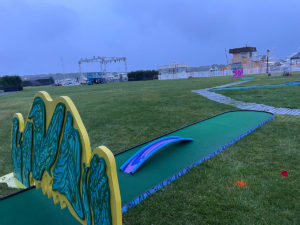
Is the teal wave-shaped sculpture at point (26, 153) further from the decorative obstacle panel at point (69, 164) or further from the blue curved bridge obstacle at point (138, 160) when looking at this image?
the blue curved bridge obstacle at point (138, 160)

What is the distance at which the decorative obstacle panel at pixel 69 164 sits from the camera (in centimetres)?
130

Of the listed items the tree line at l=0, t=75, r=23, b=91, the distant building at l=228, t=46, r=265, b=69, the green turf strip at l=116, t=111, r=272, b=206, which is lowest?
the green turf strip at l=116, t=111, r=272, b=206

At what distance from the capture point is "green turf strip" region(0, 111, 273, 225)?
2115mm

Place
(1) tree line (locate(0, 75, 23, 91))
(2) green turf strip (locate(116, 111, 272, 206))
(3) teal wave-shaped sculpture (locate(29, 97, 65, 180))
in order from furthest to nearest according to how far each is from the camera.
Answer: (1) tree line (locate(0, 75, 23, 91)) → (2) green turf strip (locate(116, 111, 272, 206)) → (3) teal wave-shaped sculpture (locate(29, 97, 65, 180))

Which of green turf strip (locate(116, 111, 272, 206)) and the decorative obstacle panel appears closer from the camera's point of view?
the decorative obstacle panel

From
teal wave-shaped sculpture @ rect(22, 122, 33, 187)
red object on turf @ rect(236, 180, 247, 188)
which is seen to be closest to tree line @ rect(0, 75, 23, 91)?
teal wave-shaped sculpture @ rect(22, 122, 33, 187)

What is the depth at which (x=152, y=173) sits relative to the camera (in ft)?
9.39

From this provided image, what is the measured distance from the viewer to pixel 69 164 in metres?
1.64

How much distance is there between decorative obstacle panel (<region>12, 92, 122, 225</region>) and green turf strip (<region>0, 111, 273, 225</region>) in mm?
278

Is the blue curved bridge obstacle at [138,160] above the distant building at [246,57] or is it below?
below

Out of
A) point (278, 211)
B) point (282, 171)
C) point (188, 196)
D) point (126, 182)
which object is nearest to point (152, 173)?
point (126, 182)

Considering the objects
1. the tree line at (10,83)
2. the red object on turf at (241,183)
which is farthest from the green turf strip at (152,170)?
the tree line at (10,83)

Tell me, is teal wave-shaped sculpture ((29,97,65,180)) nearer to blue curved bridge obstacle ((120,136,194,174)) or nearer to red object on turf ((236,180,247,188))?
blue curved bridge obstacle ((120,136,194,174))

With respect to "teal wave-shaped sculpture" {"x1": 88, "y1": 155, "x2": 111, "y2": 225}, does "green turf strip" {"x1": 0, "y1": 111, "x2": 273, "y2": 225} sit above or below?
below
